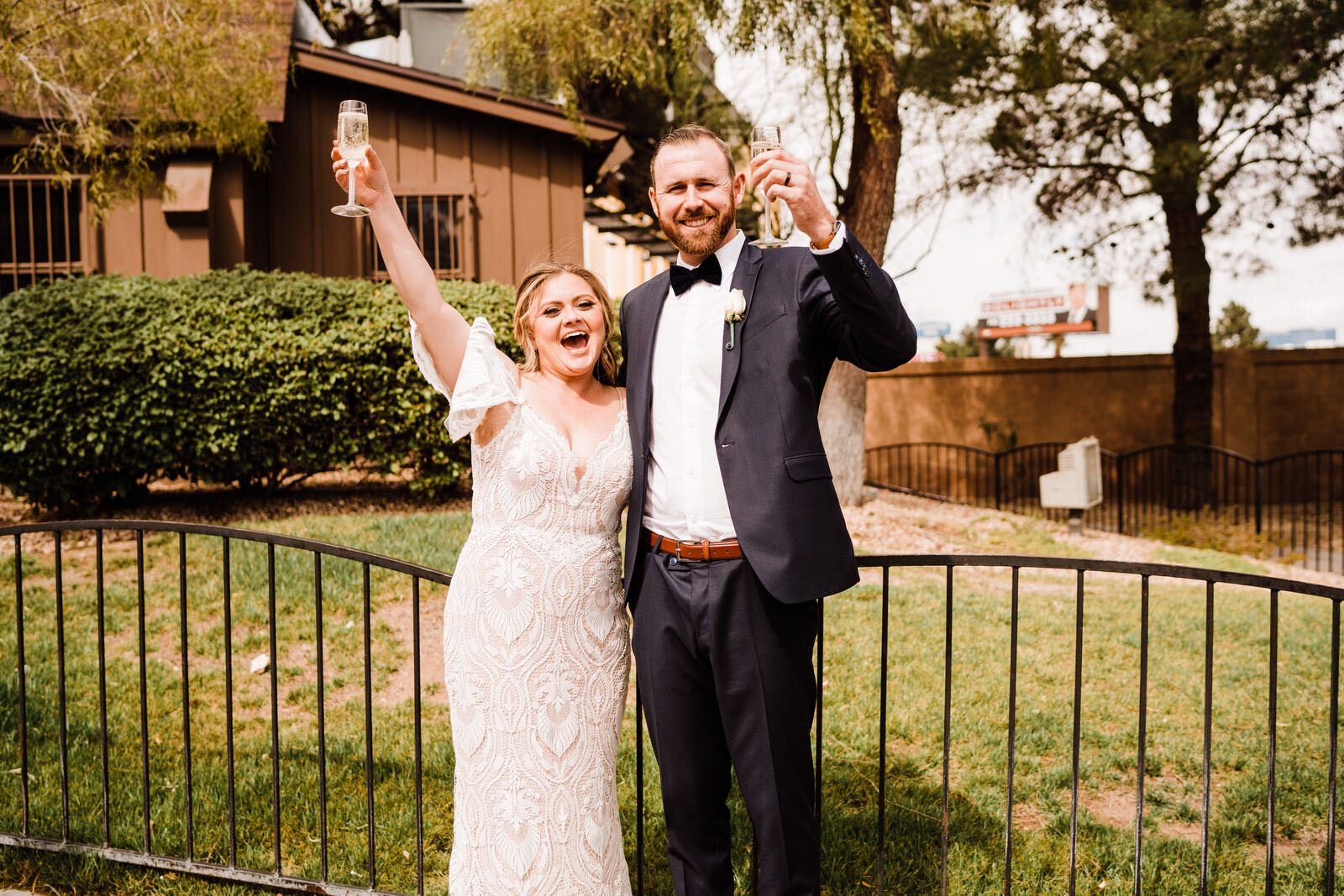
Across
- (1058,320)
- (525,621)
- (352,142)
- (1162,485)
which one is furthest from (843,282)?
(1058,320)

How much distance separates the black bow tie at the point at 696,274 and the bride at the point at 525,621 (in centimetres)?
32

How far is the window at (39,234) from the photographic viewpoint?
420 inches

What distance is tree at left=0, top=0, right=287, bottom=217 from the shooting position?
267 inches

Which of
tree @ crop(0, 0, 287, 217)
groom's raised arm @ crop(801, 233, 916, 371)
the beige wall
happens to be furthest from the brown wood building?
groom's raised arm @ crop(801, 233, 916, 371)

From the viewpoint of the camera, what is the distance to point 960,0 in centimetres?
911

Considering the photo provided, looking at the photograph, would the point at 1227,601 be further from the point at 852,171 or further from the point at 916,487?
the point at 916,487

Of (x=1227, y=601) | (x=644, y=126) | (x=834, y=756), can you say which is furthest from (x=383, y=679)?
(x=644, y=126)

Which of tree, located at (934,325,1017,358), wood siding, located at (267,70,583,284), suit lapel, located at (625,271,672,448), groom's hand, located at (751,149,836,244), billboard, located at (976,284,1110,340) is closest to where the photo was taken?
groom's hand, located at (751,149,836,244)

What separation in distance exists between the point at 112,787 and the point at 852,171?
29.0 feet

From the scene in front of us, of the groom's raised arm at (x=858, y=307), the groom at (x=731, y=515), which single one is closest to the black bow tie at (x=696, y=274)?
the groom at (x=731, y=515)

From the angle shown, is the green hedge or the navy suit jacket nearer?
the navy suit jacket

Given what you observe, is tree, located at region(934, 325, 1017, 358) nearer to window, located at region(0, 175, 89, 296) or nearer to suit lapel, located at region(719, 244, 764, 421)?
window, located at region(0, 175, 89, 296)

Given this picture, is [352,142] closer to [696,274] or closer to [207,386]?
[696,274]

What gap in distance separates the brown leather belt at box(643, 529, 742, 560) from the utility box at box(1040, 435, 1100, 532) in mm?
9111
